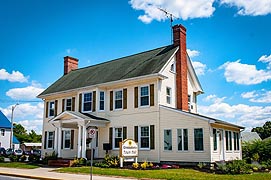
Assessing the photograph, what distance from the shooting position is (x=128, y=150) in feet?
66.5

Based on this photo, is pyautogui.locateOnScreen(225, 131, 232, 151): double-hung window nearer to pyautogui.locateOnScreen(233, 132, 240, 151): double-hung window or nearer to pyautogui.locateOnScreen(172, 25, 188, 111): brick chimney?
pyautogui.locateOnScreen(233, 132, 240, 151): double-hung window

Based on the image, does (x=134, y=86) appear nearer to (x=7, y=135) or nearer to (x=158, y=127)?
(x=158, y=127)

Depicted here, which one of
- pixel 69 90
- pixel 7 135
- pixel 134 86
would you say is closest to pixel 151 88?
pixel 134 86

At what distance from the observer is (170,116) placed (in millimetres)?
21422

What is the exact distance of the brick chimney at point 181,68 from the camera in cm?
2427

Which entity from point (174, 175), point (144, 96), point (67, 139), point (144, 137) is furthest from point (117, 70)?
point (174, 175)

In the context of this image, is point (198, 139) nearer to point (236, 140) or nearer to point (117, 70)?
point (236, 140)

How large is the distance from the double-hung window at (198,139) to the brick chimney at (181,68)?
4.22 metres

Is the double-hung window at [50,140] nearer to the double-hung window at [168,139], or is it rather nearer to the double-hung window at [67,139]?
the double-hung window at [67,139]

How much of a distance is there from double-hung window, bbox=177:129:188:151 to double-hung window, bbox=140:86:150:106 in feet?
11.4

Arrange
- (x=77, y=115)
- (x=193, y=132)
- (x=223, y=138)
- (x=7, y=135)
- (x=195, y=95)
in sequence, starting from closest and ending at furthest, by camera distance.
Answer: (x=193, y=132)
(x=223, y=138)
(x=77, y=115)
(x=195, y=95)
(x=7, y=135)

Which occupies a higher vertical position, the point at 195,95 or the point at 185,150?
the point at 195,95

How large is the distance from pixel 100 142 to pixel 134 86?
18.5ft

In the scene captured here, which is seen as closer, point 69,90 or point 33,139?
point 69,90
